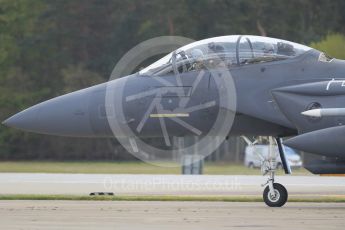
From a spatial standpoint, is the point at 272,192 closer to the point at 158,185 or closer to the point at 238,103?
the point at 238,103

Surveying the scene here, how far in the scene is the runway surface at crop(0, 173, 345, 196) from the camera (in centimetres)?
2098

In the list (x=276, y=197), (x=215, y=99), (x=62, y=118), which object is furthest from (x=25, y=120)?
(x=276, y=197)

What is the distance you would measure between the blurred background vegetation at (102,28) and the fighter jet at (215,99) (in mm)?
34307

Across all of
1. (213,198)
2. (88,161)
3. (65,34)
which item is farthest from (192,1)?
(213,198)

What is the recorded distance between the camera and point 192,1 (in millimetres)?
54812

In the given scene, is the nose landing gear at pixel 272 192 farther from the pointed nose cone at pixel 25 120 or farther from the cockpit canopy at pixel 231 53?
the pointed nose cone at pixel 25 120

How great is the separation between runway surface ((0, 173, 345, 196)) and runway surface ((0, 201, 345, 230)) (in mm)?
3664

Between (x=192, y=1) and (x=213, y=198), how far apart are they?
3729cm

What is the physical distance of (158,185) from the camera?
77.9ft

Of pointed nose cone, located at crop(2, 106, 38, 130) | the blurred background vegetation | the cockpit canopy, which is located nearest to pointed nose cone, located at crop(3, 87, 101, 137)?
pointed nose cone, located at crop(2, 106, 38, 130)

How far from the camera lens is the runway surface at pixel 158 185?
20984mm

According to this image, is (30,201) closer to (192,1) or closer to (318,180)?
(318,180)

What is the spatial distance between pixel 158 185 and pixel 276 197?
7891mm

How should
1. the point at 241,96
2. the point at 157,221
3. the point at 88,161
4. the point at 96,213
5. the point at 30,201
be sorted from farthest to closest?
the point at 88,161
the point at 30,201
the point at 241,96
the point at 96,213
the point at 157,221
